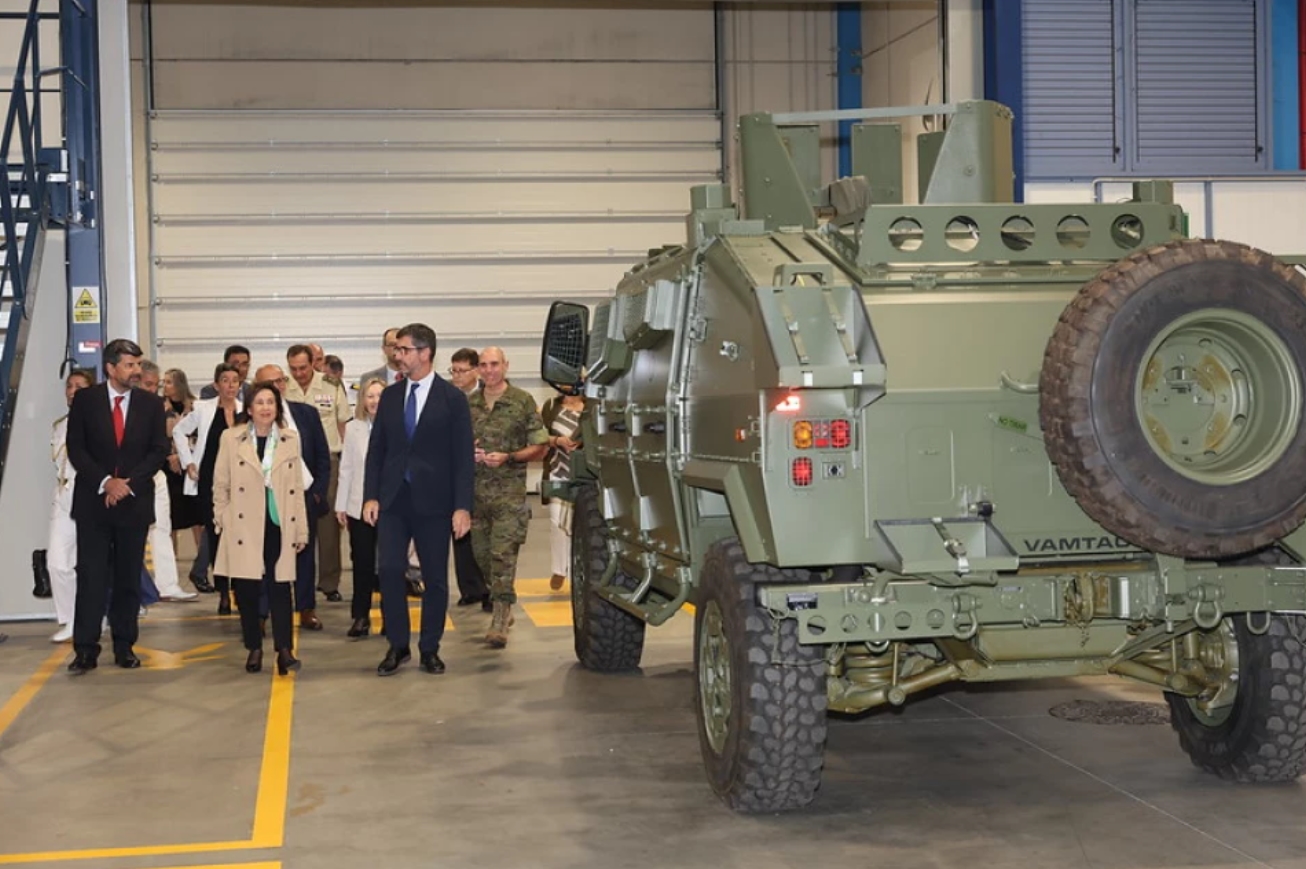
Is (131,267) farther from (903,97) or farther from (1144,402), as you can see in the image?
(903,97)

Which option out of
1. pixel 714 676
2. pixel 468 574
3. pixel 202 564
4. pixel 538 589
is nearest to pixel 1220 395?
pixel 714 676

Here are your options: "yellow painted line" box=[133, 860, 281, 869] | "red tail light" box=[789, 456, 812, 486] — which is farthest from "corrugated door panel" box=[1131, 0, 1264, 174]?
"yellow painted line" box=[133, 860, 281, 869]

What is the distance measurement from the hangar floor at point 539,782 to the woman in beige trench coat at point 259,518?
0.34 m

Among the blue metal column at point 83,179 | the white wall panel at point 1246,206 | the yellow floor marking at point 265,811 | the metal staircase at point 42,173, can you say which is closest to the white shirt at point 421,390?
the yellow floor marking at point 265,811

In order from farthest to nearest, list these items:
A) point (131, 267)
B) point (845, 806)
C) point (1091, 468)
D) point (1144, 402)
A: point (131, 267)
point (845, 806)
point (1144, 402)
point (1091, 468)

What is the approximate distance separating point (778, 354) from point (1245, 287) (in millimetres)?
1610

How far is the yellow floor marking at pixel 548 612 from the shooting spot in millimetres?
11586

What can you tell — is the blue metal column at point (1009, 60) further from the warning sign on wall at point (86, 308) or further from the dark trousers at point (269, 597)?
the warning sign on wall at point (86, 308)

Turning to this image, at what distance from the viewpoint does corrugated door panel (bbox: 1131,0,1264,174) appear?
14141 mm

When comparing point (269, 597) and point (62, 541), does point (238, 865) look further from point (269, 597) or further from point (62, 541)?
point (62, 541)

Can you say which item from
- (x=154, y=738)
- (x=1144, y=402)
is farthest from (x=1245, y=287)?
(x=154, y=738)

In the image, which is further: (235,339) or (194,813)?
(235,339)

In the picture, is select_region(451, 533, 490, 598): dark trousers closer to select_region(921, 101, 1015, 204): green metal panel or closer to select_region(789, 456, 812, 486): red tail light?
select_region(921, 101, 1015, 204): green metal panel

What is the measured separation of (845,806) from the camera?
21.1ft
